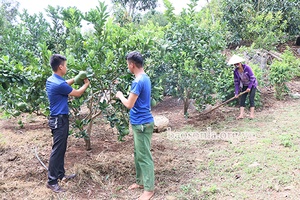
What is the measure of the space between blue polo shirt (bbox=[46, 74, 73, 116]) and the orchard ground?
2.96 ft

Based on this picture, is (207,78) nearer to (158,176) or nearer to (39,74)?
(158,176)

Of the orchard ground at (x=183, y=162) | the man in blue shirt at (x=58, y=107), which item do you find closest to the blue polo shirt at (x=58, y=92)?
the man in blue shirt at (x=58, y=107)

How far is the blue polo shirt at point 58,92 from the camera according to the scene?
10.8ft

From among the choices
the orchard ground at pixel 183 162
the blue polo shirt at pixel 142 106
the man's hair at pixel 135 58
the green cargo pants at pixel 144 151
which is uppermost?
the man's hair at pixel 135 58

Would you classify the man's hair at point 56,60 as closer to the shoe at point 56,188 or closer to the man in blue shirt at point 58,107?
the man in blue shirt at point 58,107

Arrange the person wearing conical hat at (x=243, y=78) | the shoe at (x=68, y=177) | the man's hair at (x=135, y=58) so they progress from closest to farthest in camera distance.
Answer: the man's hair at (x=135, y=58) → the shoe at (x=68, y=177) → the person wearing conical hat at (x=243, y=78)

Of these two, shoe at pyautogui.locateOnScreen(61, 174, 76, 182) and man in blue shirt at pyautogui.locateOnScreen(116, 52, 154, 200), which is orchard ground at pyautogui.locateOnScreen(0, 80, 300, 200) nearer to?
shoe at pyautogui.locateOnScreen(61, 174, 76, 182)

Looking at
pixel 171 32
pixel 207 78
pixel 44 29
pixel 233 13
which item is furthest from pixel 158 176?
pixel 233 13

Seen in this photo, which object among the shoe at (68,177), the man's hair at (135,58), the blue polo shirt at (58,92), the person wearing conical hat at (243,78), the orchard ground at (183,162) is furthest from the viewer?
the person wearing conical hat at (243,78)

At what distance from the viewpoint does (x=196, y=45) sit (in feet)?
19.3

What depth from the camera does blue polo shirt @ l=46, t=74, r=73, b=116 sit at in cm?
329

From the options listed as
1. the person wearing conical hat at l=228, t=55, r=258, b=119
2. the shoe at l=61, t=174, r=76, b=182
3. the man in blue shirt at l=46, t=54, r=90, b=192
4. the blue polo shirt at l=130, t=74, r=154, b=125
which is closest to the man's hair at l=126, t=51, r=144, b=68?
the blue polo shirt at l=130, t=74, r=154, b=125

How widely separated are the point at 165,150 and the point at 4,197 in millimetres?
2414

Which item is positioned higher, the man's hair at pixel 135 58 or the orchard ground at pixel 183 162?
the man's hair at pixel 135 58
